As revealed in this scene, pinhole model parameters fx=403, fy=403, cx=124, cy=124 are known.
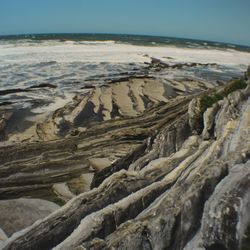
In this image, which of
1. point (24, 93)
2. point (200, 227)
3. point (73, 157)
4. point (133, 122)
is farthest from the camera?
point (24, 93)

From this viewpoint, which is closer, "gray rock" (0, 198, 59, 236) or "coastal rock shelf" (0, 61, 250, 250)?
"coastal rock shelf" (0, 61, 250, 250)

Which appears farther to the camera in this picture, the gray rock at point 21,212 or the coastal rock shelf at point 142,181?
the gray rock at point 21,212

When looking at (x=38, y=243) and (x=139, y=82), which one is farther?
(x=139, y=82)

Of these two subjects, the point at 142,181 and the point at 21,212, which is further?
the point at 21,212

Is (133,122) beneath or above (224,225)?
beneath

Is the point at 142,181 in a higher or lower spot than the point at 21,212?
higher

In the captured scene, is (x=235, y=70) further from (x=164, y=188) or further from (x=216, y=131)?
(x=164, y=188)

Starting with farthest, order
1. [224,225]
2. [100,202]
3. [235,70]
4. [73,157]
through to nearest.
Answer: [235,70] < [73,157] < [100,202] < [224,225]

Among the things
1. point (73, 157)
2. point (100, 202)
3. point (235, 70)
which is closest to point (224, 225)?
point (100, 202)
